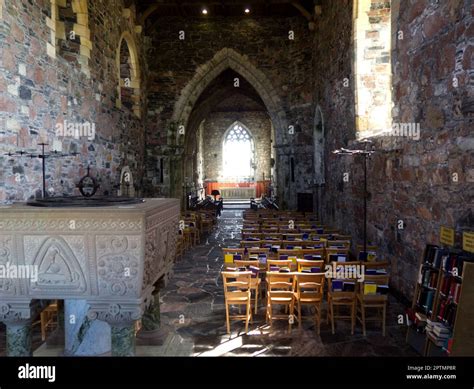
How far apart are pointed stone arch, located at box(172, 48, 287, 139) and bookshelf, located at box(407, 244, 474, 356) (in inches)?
456

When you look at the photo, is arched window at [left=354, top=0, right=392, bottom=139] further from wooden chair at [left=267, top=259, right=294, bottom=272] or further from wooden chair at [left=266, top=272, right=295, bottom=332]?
wooden chair at [left=266, top=272, right=295, bottom=332]

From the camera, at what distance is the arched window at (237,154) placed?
2800 cm

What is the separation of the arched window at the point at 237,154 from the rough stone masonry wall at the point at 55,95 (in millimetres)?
16494

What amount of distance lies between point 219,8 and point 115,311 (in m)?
13.7

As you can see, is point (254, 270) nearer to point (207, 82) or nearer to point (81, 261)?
point (81, 261)

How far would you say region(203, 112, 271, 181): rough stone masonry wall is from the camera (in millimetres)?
27422

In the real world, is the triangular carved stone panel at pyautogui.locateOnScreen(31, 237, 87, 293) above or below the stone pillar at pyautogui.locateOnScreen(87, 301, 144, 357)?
above

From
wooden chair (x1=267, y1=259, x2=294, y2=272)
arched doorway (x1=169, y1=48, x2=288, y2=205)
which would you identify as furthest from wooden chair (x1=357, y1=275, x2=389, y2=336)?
arched doorway (x1=169, y1=48, x2=288, y2=205)

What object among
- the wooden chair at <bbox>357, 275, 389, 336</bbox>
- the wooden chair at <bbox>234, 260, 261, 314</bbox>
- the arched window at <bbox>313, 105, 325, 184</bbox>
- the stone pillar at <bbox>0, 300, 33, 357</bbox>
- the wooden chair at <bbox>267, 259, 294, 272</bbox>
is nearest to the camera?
the stone pillar at <bbox>0, 300, 33, 357</bbox>

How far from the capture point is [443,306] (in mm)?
3826

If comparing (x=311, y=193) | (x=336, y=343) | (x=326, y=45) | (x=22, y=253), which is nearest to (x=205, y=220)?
(x=311, y=193)

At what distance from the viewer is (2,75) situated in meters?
5.55

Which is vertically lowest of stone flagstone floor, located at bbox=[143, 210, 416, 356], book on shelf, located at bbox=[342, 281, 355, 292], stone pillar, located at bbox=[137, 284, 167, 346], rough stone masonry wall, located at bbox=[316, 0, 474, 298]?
stone flagstone floor, located at bbox=[143, 210, 416, 356]

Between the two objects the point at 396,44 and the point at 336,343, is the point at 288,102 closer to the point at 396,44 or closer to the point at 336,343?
the point at 396,44
